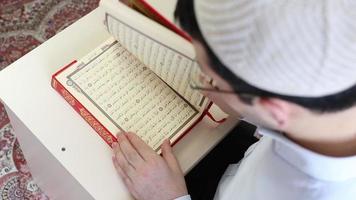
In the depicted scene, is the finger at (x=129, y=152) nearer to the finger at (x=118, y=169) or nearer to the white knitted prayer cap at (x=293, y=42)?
the finger at (x=118, y=169)

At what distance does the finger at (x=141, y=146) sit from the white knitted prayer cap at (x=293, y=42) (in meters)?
0.36

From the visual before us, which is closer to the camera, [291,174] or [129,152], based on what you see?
[291,174]

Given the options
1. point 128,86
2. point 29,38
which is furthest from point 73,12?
point 128,86

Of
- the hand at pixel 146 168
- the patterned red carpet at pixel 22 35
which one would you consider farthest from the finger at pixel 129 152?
the patterned red carpet at pixel 22 35

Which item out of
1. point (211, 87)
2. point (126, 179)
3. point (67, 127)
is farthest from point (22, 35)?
point (211, 87)

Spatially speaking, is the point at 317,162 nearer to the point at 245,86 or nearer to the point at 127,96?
the point at 245,86

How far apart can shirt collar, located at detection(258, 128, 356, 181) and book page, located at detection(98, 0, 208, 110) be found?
0.65ft

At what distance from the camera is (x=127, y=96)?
2.90ft

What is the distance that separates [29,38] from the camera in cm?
160

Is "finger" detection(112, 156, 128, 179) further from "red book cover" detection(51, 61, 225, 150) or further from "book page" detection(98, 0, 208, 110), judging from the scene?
"book page" detection(98, 0, 208, 110)

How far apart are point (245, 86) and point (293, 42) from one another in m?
0.08

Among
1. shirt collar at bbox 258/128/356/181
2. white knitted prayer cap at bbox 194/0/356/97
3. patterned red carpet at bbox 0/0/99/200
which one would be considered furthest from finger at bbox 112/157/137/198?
patterned red carpet at bbox 0/0/99/200

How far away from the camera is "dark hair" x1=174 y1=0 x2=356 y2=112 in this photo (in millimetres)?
522

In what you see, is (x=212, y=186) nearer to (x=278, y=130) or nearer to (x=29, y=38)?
(x=278, y=130)
